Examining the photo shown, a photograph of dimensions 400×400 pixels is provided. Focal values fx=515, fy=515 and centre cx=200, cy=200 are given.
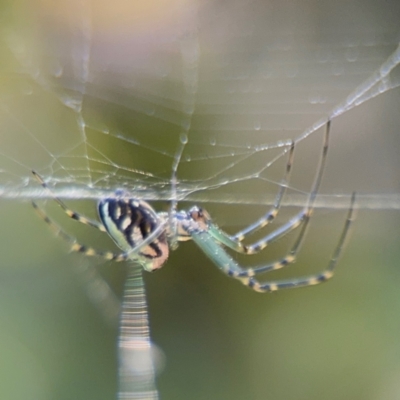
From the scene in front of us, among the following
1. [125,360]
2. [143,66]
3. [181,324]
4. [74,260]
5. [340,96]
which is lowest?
[125,360]

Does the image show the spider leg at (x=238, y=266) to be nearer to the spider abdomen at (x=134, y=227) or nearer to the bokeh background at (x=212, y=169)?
the spider abdomen at (x=134, y=227)

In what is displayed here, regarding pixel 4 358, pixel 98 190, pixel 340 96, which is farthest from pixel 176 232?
pixel 4 358

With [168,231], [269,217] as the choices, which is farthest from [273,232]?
[168,231]

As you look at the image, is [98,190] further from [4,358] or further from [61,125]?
[4,358]

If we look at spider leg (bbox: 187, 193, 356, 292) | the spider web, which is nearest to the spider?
spider leg (bbox: 187, 193, 356, 292)

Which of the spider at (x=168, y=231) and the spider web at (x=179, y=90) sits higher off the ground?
the spider web at (x=179, y=90)

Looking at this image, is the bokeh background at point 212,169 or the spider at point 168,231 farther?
the bokeh background at point 212,169

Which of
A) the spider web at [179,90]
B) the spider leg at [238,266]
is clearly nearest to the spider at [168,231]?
the spider leg at [238,266]

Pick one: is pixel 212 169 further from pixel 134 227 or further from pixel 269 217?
pixel 134 227
